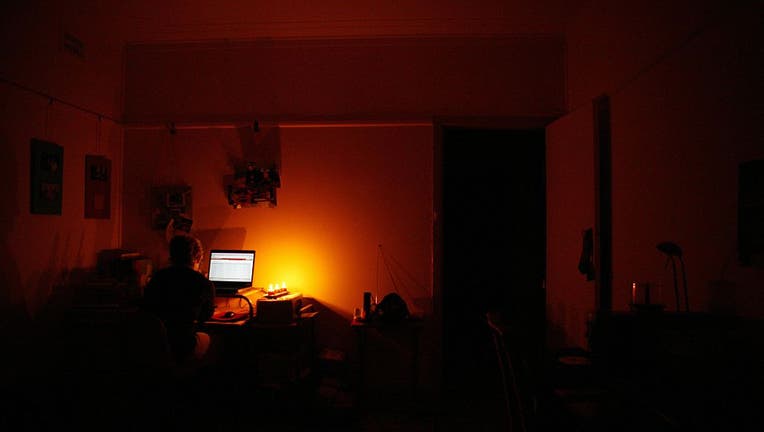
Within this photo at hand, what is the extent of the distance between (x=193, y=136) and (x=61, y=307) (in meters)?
1.75

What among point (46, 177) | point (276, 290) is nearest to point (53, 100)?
point (46, 177)

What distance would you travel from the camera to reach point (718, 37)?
2.03 metres

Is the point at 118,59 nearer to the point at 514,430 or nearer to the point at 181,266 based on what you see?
the point at 181,266

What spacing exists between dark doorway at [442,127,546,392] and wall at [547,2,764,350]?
1.15 m

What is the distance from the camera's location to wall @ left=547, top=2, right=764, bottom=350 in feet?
6.18

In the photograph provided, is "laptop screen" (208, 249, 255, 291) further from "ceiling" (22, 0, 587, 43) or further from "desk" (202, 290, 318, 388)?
"ceiling" (22, 0, 587, 43)

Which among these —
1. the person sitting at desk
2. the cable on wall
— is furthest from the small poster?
the person sitting at desk

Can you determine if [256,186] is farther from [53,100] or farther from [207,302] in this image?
[53,100]

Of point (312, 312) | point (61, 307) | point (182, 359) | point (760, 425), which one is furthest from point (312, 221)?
point (760, 425)

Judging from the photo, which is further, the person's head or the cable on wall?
the cable on wall

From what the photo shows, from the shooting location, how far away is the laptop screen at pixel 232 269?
11.7ft

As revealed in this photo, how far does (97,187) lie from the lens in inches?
142

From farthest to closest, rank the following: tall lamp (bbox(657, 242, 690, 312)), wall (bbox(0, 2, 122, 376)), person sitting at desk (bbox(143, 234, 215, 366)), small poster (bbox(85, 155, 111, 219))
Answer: small poster (bbox(85, 155, 111, 219)), wall (bbox(0, 2, 122, 376)), person sitting at desk (bbox(143, 234, 215, 366)), tall lamp (bbox(657, 242, 690, 312))

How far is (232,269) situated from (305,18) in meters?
2.23
